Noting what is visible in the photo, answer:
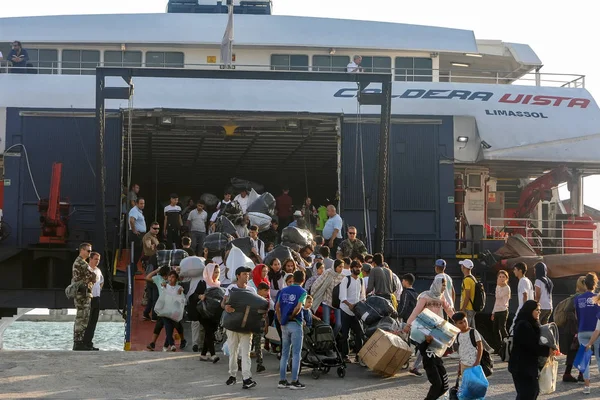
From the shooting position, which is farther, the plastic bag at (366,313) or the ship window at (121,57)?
the ship window at (121,57)

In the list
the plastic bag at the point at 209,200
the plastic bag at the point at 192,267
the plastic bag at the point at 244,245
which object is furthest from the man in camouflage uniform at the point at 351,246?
the plastic bag at the point at 209,200

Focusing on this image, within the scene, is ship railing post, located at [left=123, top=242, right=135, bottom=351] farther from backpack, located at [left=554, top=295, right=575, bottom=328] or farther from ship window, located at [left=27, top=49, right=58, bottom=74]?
ship window, located at [left=27, top=49, right=58, bottom=74]

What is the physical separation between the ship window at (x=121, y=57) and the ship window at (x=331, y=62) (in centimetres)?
385

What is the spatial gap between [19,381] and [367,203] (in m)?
9.95

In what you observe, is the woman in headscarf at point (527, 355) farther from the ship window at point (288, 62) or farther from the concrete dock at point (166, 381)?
the ship window at point (288, 62)

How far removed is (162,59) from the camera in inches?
839

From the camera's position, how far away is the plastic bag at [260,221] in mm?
18172

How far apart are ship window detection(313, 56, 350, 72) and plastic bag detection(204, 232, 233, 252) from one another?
6.27m

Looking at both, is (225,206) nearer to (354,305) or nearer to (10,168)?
(10,168)

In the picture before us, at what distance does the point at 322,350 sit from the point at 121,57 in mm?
11784

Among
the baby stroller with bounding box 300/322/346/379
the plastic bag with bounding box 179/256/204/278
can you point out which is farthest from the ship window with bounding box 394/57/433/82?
the baby stroller with bounding box 300/322/346/379

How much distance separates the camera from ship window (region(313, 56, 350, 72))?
2130 cm

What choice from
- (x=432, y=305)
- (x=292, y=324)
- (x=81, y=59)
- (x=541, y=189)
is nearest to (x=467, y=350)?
(x=292, y=324)

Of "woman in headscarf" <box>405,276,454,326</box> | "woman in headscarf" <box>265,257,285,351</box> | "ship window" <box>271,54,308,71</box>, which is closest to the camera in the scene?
"woman in headscarf" <box>405,276,454,326</box>
